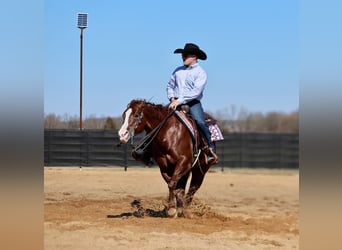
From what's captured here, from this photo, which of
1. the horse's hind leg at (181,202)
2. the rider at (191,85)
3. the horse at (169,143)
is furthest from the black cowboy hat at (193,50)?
the horse's hind leg at (181,202)

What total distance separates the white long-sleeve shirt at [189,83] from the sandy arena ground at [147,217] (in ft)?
5.44

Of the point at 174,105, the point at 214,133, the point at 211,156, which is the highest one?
the point at 174,105

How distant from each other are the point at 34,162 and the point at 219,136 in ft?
17.6

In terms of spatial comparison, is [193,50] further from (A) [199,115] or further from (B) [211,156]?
(B) [211,156]

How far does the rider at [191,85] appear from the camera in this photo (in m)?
7.32

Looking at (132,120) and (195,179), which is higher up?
(132,120)

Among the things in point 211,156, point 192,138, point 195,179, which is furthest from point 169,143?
point 195,179

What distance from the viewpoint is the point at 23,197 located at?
8.95 feet

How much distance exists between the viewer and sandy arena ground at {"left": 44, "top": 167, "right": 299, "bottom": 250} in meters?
5.50

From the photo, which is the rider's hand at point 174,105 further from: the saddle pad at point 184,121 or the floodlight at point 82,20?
the floodlight at point 82,20

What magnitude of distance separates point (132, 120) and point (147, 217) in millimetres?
1346

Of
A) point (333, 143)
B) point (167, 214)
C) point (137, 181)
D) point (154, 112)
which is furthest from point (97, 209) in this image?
point (333, 143)

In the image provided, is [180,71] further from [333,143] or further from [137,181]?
[137,181]

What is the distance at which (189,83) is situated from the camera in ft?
24.1
